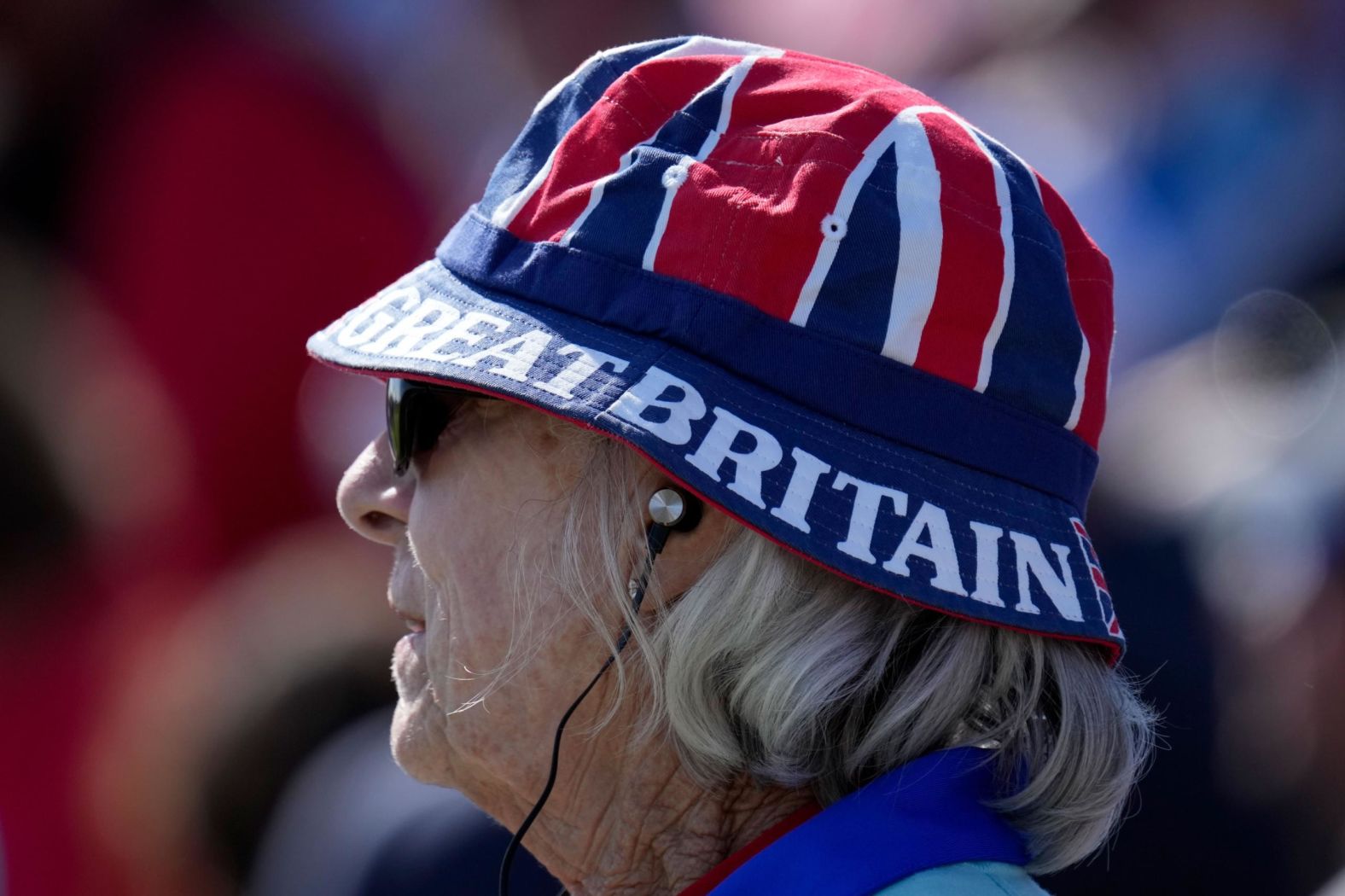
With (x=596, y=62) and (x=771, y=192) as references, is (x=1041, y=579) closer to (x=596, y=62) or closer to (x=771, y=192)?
(x=771, y=192)

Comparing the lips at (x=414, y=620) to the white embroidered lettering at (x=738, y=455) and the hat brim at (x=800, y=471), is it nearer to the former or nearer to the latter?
the hat brim at (x=800, y=471)

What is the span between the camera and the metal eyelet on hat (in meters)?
1.30

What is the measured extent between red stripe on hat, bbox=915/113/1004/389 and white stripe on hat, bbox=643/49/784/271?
241 mm

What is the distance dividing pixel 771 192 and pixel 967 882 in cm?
76

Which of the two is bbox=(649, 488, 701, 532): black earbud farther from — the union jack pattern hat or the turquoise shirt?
the turquoise shirt

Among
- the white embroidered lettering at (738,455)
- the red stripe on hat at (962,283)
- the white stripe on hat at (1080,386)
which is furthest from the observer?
the white stripe on hat at (1080,386)

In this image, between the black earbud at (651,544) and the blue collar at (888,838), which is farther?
the black earbud at (651,544)

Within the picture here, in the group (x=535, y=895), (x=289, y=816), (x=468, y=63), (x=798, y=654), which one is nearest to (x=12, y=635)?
(x=289, y=816)

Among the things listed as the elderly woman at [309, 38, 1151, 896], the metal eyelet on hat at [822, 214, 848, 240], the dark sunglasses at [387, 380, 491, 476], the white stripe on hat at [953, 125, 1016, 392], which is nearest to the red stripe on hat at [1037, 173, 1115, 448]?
the elderly woman at [309, 38, 1151, 896]

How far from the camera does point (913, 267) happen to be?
1.32 m

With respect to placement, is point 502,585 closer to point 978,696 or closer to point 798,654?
point 798,654

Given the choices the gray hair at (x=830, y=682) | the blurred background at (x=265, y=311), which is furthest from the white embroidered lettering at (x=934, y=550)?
the blurred background at (x=265, y=311)

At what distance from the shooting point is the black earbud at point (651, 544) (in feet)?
4.50

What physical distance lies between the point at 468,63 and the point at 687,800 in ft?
10.2
